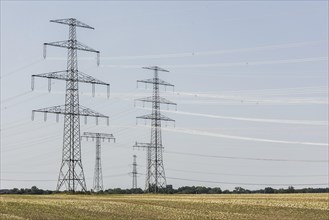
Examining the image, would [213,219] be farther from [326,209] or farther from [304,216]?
[326,209]

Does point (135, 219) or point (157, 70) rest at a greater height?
point (157, 70)

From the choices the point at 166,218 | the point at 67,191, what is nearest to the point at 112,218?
the point at 166,218

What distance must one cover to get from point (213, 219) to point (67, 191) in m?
47.6

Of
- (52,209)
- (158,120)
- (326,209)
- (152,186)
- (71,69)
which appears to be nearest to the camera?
(52,209)

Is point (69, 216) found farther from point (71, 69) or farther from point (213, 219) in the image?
point (71, 69)

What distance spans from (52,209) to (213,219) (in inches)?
474

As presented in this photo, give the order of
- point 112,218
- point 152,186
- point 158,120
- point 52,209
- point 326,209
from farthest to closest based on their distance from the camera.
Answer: point 152,186 → point 158,120 → point 326,209 → point 52,209 → point 112,218

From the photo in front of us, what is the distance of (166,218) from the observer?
39.2 meters

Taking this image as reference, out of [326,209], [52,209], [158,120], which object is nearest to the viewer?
[52,209]

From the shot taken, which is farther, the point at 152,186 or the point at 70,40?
the point at 152,186

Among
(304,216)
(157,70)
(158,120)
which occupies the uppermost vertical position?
(157,70)

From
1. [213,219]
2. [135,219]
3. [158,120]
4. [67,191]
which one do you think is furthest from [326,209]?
[158,120]

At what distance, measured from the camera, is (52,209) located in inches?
1694

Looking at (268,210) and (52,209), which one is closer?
(52,209)
